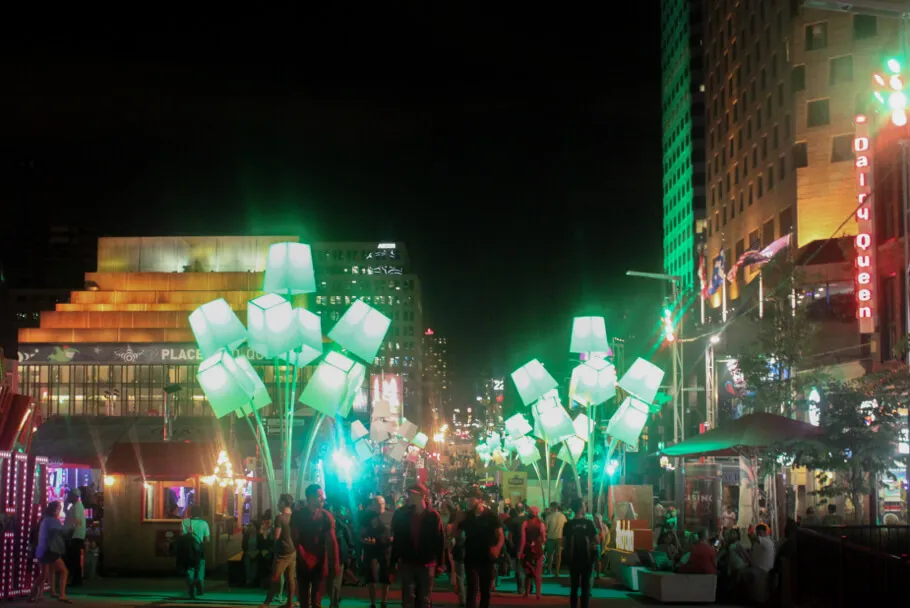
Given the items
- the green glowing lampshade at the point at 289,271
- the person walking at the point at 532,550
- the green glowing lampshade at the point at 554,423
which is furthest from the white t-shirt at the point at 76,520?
the green glowing lampshade at the point at 554,423

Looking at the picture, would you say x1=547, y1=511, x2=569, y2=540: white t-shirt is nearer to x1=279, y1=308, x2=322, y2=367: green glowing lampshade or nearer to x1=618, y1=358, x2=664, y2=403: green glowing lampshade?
x1=618, y1=358, x2=664, y2=403: green glowing lampshade

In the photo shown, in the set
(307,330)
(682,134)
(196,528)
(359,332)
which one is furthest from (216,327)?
(682,134)

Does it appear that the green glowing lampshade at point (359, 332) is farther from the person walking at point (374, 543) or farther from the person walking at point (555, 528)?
the person walking at point (555, 528)

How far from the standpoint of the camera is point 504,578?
83.7ft

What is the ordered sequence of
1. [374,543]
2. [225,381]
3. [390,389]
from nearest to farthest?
[374,543], [225,381], [390,389]

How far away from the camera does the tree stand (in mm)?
20906

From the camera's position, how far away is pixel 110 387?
73062mm

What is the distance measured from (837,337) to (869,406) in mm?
18720

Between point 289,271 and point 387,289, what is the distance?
16308cm

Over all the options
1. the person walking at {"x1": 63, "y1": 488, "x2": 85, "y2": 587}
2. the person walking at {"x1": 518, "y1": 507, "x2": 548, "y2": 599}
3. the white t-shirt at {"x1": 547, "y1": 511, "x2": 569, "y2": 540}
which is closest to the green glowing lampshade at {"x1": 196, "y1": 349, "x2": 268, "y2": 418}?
the person walking at {"x1": 63, "y1": 488, "x2": 85, "y2": 587}

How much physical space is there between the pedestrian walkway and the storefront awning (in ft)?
7.61

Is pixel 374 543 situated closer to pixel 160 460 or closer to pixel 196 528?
pixel 196 528

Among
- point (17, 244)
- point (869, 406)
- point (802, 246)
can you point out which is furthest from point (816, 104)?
point (17, 244)

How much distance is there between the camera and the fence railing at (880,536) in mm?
16078
